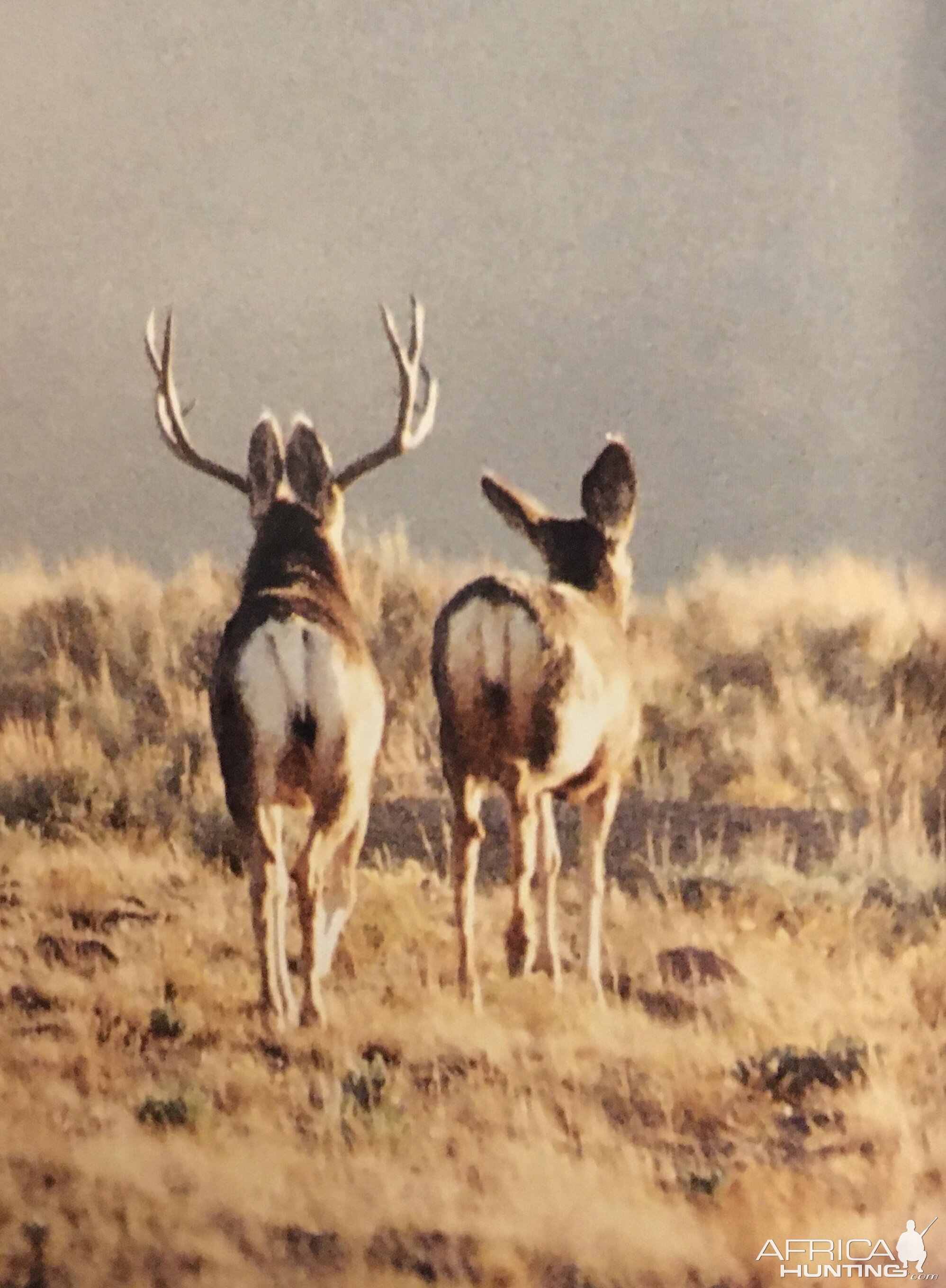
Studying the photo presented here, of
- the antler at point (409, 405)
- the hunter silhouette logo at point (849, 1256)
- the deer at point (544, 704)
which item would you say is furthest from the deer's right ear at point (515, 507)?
the hunter silhouette logo at point (849, 1256)

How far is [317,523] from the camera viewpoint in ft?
4.29

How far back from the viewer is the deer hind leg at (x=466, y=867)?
1.27 meters

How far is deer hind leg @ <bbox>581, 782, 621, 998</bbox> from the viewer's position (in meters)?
1.26

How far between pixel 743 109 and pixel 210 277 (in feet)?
2.16

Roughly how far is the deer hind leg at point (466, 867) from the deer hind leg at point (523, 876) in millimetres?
40

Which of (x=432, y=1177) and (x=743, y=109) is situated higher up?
(x=743, y=109)

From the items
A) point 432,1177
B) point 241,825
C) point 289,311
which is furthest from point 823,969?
point 289,311

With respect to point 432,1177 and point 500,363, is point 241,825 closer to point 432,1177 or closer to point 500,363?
point 432,1177

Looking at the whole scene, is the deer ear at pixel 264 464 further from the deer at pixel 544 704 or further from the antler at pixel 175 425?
the deer at pixel 544 704

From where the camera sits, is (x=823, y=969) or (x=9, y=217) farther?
(x=9, y=217)

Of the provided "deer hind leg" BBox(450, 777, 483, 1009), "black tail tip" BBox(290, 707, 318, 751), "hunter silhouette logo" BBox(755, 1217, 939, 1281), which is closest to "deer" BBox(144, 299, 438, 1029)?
"black tail tip" BBox(290, 707, 318, 751)

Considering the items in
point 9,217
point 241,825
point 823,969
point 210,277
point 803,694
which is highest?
point 9,217

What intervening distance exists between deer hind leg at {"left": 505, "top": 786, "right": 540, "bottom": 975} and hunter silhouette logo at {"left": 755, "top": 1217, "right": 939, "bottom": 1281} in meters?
0.41

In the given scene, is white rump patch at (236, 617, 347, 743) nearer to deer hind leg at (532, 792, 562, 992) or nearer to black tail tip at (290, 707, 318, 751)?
black tail tip at (290, 707, 318, 751)
